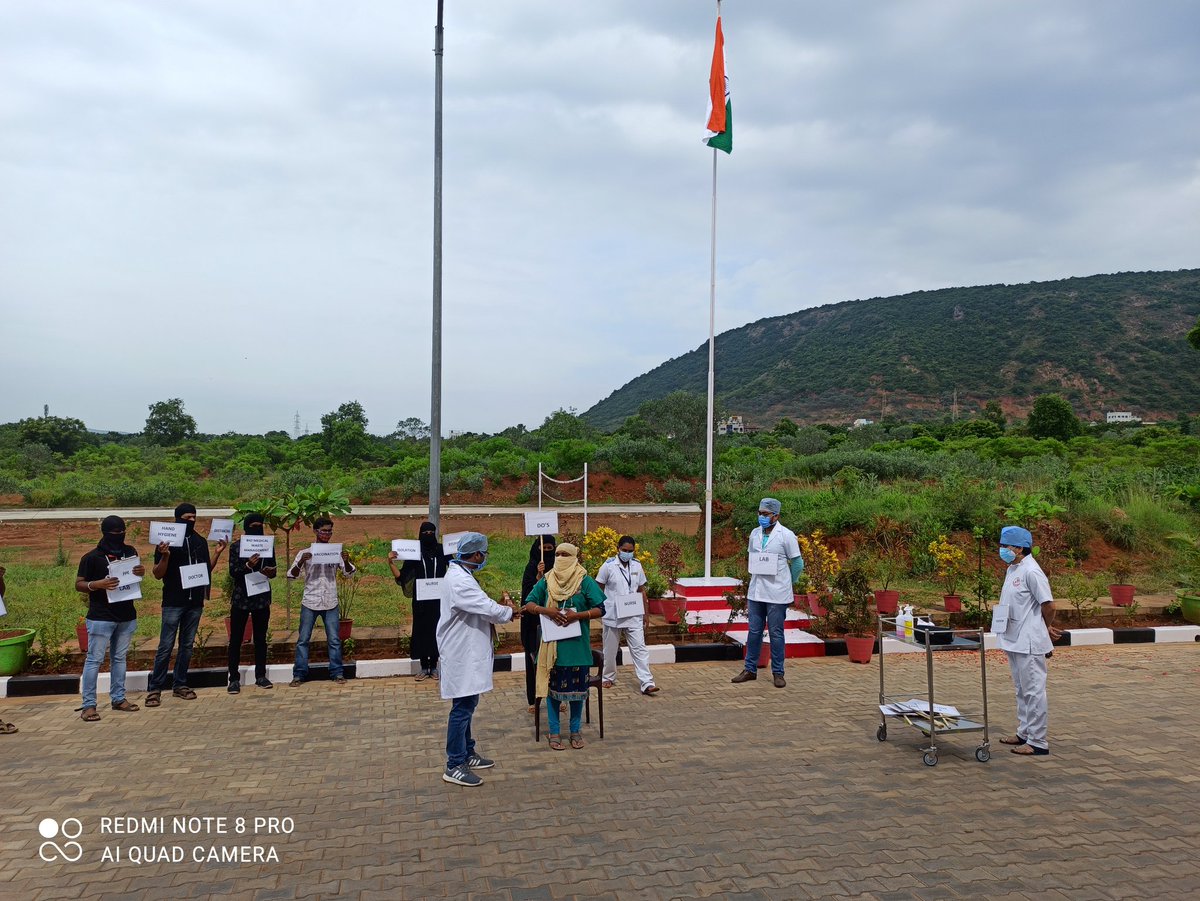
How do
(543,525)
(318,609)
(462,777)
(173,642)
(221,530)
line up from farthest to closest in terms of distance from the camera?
(221,530) < (318,609) < (173,642) < (543,525) < (462,777)

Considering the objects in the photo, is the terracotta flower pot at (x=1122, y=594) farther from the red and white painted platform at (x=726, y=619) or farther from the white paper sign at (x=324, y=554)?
the white paper sign at (x=324, y=554)

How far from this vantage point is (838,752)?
229 inches

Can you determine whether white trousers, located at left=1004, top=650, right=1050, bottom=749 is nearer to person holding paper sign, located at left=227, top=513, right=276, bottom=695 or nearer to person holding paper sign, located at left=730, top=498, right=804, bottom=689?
person holding paper sign, located at left=730, top=498, right=804, bottom=689

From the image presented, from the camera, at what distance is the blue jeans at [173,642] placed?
7070mm

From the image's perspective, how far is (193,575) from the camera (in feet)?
22.8

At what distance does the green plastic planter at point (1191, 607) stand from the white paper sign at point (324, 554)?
433 inches

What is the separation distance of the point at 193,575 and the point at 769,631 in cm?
535

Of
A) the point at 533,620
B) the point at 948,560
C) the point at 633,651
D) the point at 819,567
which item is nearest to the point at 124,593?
the point at 533,620

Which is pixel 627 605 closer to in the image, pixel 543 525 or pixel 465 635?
pixel 543 525

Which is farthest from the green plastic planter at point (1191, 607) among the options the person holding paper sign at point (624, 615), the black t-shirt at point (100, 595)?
the black t-shirt at point (100, 595)

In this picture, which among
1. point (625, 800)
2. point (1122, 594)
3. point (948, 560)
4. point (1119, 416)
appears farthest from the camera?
point (1119, 416)

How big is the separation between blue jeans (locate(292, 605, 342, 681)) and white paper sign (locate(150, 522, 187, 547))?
127 centimetres

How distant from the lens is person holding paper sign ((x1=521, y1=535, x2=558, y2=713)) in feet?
21.5

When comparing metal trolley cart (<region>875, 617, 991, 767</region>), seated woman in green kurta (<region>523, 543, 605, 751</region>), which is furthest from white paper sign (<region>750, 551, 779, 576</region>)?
seated woman in green kurta (<region>523, 543, 605, 751</region>)
